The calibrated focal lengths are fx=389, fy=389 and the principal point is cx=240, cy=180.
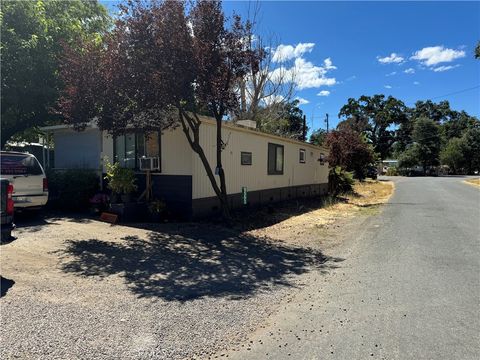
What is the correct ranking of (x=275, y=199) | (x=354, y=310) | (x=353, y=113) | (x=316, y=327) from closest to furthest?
1. (x=316, y=327)
2. (x=354, y=310)
3. (x=275, y=199)
4. (x=353, y=113)

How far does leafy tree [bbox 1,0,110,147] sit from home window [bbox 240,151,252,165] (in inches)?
275

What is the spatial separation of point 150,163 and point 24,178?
10.2 feet

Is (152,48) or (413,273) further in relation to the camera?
(152,48)

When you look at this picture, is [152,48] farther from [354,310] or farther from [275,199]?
[275,199]

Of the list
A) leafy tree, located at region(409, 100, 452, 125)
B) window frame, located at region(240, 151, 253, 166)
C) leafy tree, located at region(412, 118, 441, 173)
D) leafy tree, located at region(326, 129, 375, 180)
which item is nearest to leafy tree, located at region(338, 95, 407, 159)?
leafy tree, located at region(412, 118, 441, 173)

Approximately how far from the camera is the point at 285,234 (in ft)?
32.6

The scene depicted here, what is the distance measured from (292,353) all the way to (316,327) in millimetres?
655

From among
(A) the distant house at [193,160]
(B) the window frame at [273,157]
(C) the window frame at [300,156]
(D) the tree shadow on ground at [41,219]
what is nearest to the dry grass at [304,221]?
(A) the distant house at [193,160]

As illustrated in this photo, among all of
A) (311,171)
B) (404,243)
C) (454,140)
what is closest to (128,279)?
(404,243)

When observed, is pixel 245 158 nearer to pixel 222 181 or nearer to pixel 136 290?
pixel 222 181

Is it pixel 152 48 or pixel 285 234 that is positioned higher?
pixel 152 48

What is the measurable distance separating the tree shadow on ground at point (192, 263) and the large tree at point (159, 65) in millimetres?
3112

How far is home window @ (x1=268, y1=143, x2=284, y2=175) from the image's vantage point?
15477mm

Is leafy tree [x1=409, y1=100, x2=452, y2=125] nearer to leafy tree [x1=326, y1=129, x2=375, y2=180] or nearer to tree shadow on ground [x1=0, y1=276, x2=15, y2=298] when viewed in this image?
leafy tree [x1=326, y1=129, x2=375, y2=180]
